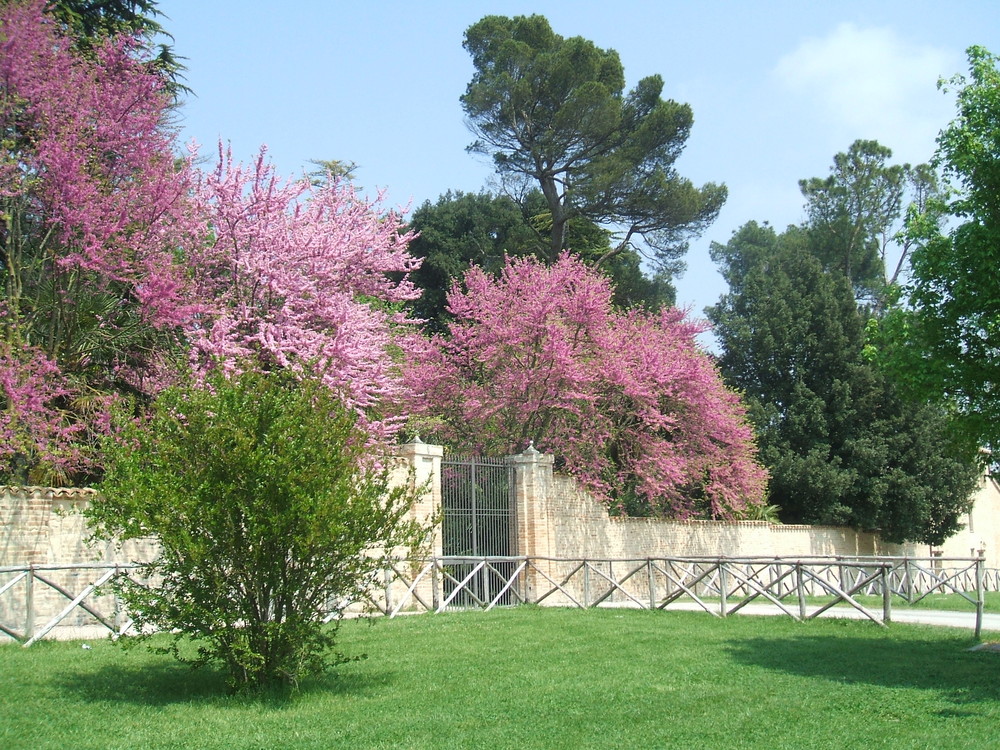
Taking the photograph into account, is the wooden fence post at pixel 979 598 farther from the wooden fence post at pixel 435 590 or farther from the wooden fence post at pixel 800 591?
the wooden fence post at pixel 435 590

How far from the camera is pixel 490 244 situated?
40312mm

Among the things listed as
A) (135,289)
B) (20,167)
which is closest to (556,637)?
(135,289)

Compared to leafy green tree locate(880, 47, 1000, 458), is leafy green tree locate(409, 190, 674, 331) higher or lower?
higher

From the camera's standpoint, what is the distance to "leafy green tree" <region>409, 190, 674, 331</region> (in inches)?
1491

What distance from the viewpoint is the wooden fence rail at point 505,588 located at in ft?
40.7

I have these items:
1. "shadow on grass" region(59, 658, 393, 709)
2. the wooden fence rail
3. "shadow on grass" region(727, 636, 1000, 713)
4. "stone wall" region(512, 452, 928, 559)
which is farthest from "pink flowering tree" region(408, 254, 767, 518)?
"shadow on grass" region(59, 658, 393, 709)

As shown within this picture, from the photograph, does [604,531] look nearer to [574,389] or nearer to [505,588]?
[574,389]

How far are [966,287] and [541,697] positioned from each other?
21.8 ft

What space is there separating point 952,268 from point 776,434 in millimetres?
20969

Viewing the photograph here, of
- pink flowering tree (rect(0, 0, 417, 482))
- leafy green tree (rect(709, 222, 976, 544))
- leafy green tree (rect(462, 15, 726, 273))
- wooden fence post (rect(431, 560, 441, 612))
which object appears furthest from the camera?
leafy green tree (rect(462, 15, 726, 273))

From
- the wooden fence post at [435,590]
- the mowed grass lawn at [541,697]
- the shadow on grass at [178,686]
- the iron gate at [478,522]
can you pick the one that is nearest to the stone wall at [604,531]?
the iron gate at [478,522]

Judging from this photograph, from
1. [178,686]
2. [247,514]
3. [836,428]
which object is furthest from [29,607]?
[836,428]

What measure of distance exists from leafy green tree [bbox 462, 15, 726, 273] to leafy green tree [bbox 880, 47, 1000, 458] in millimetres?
22838

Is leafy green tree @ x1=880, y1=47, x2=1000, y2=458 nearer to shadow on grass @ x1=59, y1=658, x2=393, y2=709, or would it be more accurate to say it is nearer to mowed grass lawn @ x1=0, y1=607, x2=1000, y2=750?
mowed grass lawn @ x1=0, y1=607, x2=1000, y2=750
